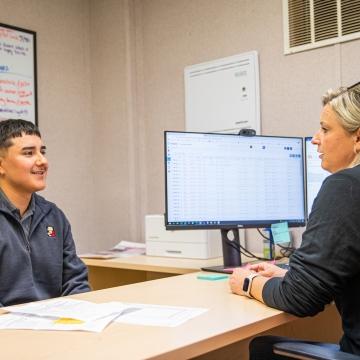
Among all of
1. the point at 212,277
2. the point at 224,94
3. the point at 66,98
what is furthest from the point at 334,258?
the point at 66,98

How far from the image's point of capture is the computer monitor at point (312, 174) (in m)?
2.26

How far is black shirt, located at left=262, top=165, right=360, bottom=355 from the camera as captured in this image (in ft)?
3.73

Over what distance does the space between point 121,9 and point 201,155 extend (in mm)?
1784

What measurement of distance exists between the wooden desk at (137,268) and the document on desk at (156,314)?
2.68 ft

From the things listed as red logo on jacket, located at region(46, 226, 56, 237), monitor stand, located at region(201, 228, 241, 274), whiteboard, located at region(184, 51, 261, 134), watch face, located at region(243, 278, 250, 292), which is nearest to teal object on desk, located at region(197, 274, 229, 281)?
monitor stand, located at region(201, 228, 241, 274)

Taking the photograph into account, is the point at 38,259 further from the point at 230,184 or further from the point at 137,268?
the point at 230,184

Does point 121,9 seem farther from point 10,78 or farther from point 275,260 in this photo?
point 275,260

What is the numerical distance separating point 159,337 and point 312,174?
143 cm

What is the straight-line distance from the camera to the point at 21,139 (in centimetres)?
202

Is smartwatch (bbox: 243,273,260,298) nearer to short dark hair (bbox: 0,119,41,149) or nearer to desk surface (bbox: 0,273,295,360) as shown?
desk surface (bbox: 0,273,295,360)

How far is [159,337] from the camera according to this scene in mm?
1037

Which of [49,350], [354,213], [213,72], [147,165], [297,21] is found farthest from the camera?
[147,165]

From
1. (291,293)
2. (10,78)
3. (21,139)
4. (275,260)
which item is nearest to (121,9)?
(10,78)

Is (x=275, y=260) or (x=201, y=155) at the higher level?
(x=201, y=155)
